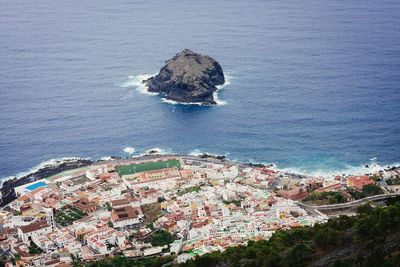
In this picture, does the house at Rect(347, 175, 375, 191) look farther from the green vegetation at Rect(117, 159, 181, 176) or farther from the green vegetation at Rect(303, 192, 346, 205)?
the green vegetation at Rect(117, 159, 181, 176)

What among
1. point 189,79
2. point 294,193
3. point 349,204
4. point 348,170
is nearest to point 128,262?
point 294,193

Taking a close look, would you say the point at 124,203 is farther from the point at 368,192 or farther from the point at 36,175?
the point at 368,192

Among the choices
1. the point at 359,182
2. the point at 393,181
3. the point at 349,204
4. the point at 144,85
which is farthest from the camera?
the point at 144,85

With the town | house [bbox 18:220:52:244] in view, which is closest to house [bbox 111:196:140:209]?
the town

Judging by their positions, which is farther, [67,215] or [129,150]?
[129,150]

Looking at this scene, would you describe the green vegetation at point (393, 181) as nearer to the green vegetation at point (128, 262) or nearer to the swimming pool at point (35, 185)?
the green vegetation at point (128, 262)

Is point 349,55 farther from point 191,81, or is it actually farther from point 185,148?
point 185,148
